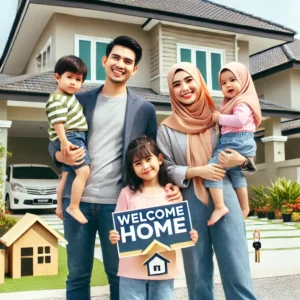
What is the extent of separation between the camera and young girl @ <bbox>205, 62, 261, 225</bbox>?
8.45 ft

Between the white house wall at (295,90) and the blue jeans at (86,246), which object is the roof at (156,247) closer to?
the blue jeans at (86,246)

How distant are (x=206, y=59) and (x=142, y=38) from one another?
90.6 inches

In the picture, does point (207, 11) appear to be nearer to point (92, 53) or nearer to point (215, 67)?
point (215, 67)

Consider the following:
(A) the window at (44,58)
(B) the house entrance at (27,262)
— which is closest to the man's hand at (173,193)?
(B) the house entrance at (27,262)

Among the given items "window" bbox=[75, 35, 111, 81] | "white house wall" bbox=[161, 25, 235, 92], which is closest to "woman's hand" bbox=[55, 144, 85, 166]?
"window" bbox=[75, 35, 111, 81]

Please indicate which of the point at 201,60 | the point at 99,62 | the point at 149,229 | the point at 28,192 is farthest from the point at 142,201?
the point at 201,60

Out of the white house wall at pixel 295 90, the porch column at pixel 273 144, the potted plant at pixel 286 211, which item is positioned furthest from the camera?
the white house wall at pixel 295 90

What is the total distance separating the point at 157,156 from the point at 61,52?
11.3 meters

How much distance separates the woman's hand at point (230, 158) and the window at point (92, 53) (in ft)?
36.2

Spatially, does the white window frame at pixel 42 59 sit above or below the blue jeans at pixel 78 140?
above

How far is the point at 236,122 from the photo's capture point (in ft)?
8.40

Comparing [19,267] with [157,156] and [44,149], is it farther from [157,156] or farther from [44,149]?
[44,149]

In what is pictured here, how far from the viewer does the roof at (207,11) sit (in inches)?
522

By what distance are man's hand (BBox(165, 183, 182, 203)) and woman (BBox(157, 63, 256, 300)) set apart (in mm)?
41
